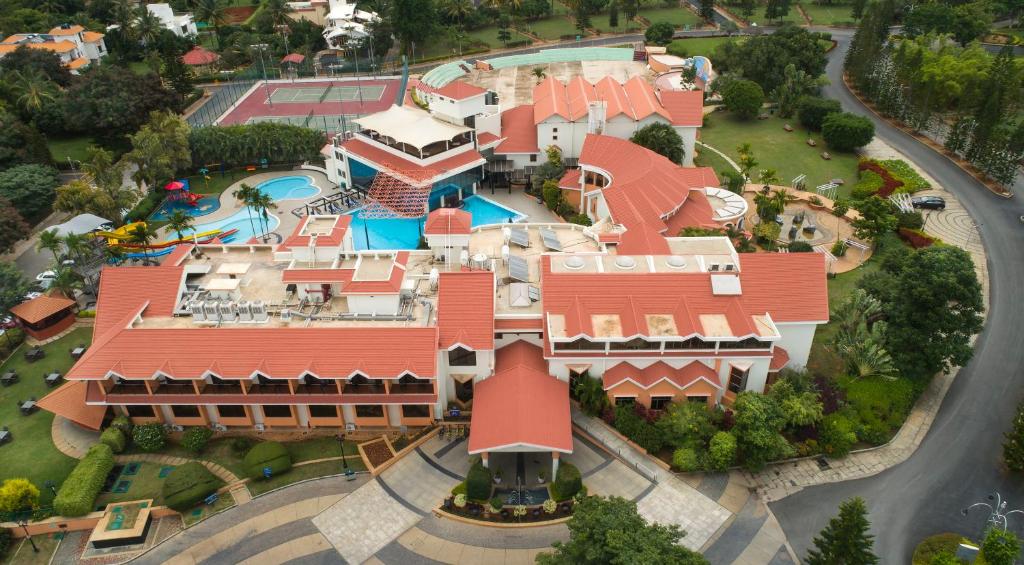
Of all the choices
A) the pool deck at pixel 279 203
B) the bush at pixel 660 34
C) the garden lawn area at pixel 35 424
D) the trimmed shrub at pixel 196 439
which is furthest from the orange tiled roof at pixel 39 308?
the bush at pixel 660 34

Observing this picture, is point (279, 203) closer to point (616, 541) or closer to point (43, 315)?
point (43, 315)

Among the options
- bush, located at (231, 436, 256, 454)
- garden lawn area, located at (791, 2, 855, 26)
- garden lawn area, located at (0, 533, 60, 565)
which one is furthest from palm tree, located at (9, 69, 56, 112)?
garden lawn area, located at (791, 2, 855, 26)

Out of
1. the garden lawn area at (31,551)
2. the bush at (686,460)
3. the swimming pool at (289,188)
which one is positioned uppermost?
the swimming pool at (289,188)

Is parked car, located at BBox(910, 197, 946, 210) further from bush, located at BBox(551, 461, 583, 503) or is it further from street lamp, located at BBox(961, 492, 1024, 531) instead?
bush, located at BBox(551, 461, 583, 503)

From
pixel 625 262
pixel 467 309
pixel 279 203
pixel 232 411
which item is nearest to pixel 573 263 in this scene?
pixel 625 262

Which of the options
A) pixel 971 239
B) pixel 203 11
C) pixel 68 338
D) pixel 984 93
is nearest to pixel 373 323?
pixel 68 338

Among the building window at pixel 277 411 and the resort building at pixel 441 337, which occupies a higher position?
the resort building at pixel 441 337

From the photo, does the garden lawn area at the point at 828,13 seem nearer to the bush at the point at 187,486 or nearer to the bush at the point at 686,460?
the bush at the point at 686,460
